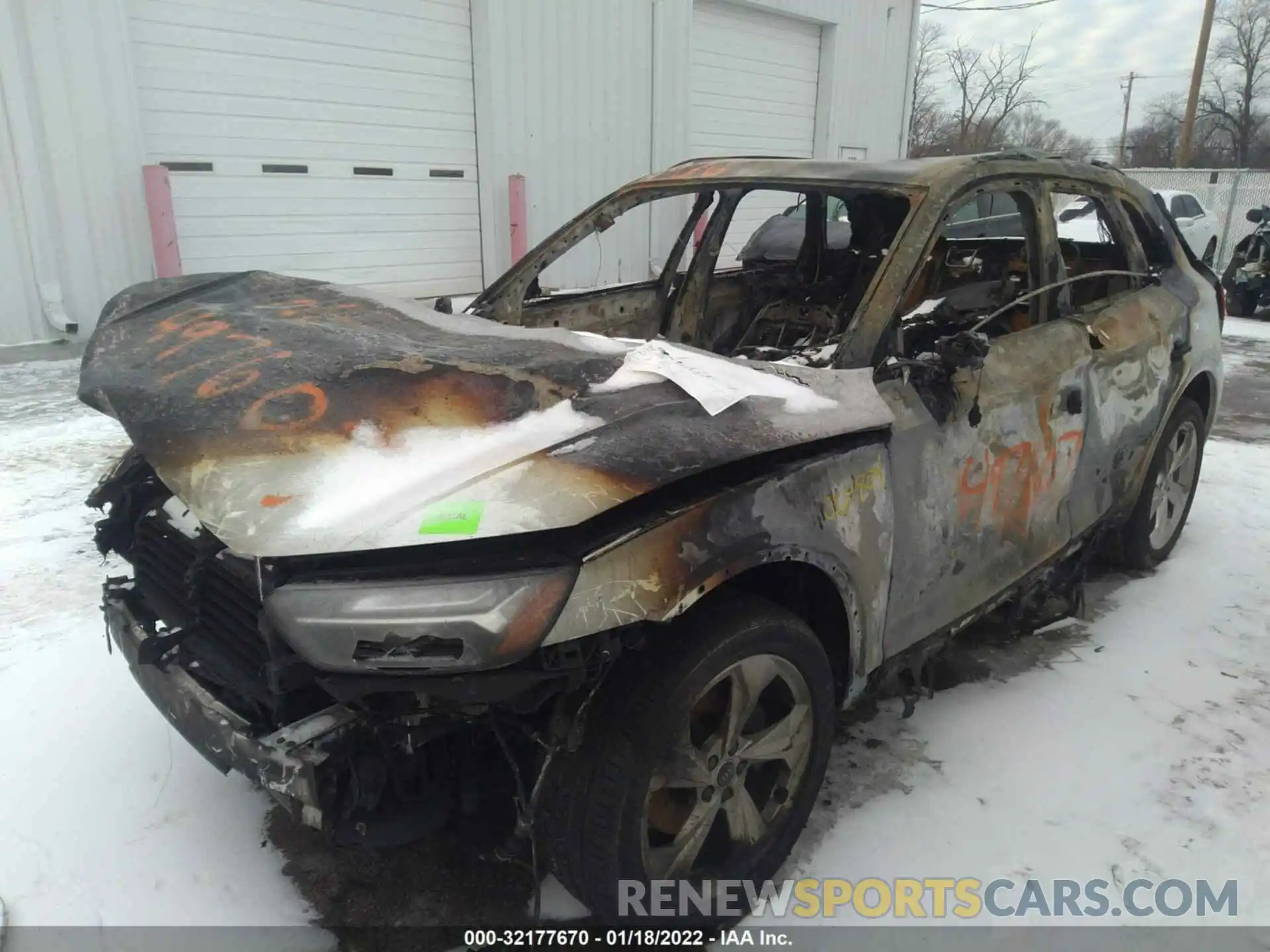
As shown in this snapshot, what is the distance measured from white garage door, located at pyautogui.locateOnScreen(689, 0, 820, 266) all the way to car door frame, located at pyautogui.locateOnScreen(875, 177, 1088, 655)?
8.05m

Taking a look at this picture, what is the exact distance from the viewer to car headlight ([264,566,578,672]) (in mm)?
1584

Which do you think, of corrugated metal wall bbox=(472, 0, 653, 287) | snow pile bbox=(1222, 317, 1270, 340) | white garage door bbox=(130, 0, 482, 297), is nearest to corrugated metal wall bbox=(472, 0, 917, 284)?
corrugated metal wall bbox=(472, 0, 653, 287)

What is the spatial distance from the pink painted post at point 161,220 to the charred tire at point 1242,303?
1317cm

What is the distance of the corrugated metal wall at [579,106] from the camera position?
9.30m

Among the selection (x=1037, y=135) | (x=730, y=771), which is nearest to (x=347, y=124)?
(x=730, y=771)

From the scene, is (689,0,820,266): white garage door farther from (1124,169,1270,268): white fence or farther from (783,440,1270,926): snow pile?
(1124,169,1270,268): white fence

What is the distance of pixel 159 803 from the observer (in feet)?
8.21

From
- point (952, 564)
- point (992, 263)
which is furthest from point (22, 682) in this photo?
point (992, 263)

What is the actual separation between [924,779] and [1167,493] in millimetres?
2250

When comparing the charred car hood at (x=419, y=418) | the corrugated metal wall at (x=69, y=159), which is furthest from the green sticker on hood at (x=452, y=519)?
the corrugated metal wall at (x=69, y=159)

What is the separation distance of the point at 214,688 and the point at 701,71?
1110cm

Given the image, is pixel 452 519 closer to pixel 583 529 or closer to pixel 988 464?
pixel 583 529

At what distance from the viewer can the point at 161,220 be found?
7.19 metres

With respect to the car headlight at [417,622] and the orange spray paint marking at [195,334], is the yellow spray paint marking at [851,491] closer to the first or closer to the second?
the car headlight at [417,622]
